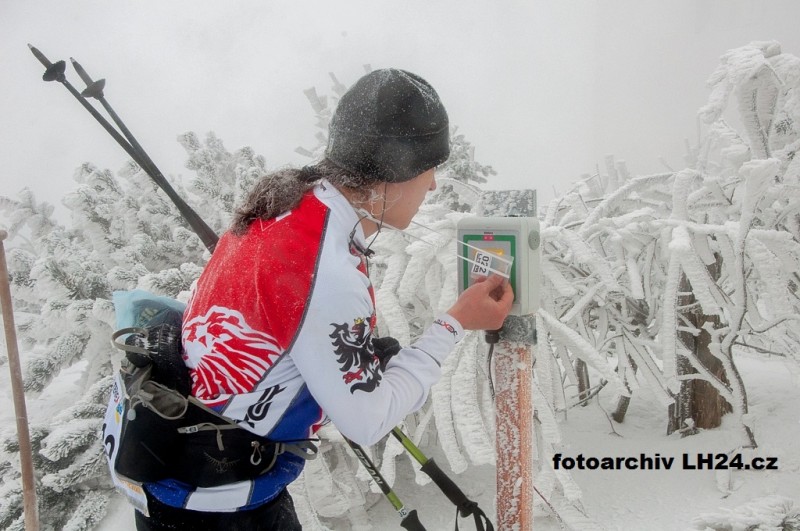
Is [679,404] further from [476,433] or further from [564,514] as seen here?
[476,433]

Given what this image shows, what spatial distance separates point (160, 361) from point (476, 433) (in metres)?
1.47

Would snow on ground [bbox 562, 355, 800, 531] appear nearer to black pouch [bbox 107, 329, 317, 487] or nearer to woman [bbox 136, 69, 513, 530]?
woman [bbox 136, 69, 513, 530]

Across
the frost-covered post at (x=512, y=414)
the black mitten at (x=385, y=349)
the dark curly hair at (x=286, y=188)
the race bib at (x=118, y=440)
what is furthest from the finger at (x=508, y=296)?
the race bib at (x=118, y=440)

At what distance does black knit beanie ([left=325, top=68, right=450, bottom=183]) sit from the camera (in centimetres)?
118

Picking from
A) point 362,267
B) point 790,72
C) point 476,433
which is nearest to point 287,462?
point 362,267

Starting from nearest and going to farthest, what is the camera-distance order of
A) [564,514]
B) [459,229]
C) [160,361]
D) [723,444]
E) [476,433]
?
1. [160,361]
2. [459,229]
3. [476,433]
4. [564,514]
5. [723,444]

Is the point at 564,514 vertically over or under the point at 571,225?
under

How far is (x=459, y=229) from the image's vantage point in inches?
56.3

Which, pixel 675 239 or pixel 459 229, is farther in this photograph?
pixel 675 239

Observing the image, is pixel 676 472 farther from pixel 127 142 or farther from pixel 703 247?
pixel 127 142

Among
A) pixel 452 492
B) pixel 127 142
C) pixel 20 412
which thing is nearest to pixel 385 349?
pixel 452 492

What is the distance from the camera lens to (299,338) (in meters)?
1.01

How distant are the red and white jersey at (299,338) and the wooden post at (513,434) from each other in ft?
0.89

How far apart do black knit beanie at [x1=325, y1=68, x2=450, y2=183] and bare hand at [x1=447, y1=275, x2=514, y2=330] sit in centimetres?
32
